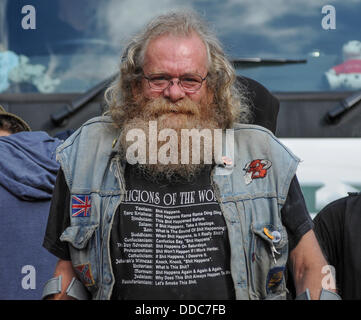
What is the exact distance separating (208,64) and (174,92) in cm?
21

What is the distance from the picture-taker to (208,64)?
2674mm

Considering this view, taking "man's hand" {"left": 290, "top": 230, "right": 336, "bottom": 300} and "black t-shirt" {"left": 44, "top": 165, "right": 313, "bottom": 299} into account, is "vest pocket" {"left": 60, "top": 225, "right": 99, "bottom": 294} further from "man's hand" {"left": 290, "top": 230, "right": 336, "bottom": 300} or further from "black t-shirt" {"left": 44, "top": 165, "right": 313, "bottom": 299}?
"man's hand" {"left": 290, "top": 230, "right": 336, "bottom": 300}

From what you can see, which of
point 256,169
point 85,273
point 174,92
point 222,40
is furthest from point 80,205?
point 222,40

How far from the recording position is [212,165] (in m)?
2.57

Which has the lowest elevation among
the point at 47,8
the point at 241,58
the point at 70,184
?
the point at 70,184

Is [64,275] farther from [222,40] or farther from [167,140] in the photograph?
[222,40]

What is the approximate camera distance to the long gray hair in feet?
8.77

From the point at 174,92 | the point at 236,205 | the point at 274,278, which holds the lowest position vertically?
the point at 274,278

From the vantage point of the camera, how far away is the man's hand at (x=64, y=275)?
97.3 inches
